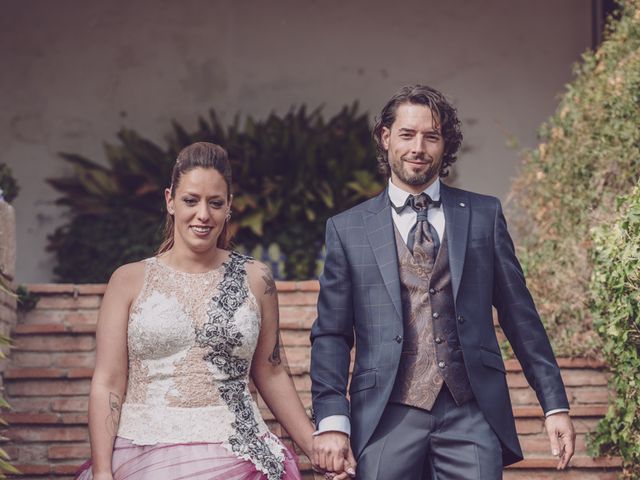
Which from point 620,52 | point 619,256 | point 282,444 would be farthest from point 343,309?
point 620,52

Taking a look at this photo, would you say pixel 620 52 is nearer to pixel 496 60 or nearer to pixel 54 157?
pixel 496 60

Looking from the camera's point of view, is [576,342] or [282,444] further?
[576,342]

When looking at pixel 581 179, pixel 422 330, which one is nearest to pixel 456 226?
pixel 422 330

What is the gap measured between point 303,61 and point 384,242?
18.6 ft

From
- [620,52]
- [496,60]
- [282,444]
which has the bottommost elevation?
[282,444]

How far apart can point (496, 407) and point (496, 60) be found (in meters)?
5.97

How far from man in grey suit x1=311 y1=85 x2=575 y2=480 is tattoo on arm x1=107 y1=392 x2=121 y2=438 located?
0.66 meters

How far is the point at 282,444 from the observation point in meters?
3.82

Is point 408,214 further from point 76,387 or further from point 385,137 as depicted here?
point 76,387

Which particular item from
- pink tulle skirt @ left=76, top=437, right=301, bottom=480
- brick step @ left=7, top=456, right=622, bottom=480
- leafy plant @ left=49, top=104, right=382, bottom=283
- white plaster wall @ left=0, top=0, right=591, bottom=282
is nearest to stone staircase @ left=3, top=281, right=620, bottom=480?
brick step @ left=7, top=456, right=622, bottom=480

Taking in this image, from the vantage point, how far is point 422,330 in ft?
11.6

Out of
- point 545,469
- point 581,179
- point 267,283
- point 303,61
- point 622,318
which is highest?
point 303,61

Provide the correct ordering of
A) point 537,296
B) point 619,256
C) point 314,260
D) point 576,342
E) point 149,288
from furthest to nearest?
point 314,260 → point 537,296 → point 576,342 → point 619,256 → point 149,288

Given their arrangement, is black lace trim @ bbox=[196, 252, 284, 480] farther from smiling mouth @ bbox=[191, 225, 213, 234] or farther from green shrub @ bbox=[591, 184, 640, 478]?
green shrub @ bbox=[591, 184, 640, 478]
